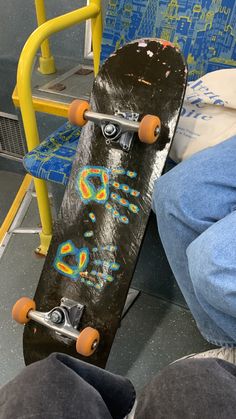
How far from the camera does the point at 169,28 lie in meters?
1.50

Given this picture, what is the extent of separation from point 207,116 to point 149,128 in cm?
21

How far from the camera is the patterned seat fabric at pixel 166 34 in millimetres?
1393

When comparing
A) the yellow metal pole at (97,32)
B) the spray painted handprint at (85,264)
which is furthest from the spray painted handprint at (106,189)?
the yellow metal pole at (97,32)

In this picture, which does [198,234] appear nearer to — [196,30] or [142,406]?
[142,406]

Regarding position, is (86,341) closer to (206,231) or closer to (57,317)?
(57,317)

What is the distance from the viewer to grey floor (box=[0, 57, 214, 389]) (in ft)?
4.25

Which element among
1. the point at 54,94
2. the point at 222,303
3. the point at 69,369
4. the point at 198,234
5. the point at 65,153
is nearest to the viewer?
the point at 69,369

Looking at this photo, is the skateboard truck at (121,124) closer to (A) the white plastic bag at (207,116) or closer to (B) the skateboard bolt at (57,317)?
(A) the white plastic bag at (207,116)

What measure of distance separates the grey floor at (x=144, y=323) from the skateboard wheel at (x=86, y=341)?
20 cm

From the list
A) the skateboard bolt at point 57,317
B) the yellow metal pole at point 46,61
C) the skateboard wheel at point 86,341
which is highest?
the yellow metal pole at point 46,61

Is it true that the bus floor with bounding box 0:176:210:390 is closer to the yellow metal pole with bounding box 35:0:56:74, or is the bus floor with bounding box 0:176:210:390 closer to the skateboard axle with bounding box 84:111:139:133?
the skateboard axle with bounding box 84:111:139:133

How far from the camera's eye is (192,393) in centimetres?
58

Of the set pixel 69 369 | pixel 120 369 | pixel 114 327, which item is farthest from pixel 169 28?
pixel 69 369

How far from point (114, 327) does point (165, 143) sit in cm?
52
